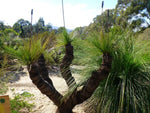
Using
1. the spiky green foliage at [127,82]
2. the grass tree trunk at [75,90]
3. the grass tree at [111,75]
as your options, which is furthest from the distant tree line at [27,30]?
the spiky green foliage at [127,82]

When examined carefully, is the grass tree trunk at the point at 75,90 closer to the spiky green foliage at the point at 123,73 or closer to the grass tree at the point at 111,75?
the grass tree at the point at 111,75

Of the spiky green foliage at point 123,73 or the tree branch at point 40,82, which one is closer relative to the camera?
the spiky green foliage at point 123,73

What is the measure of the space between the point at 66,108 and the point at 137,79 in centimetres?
116

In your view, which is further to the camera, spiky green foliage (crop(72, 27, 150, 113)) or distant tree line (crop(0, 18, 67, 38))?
distant tree line (crop(0, 18, 67, 38))

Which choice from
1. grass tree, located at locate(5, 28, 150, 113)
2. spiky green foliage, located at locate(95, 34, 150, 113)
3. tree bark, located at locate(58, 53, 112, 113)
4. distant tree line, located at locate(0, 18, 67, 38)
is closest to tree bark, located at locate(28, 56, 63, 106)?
grass tree, located at locate(5, 28, 150, 113)

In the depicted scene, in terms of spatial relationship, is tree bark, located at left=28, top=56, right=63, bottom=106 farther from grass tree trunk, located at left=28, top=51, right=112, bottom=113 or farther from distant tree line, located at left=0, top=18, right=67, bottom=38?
distant tree line, located at left=0, top=18, right=67, bottom=38

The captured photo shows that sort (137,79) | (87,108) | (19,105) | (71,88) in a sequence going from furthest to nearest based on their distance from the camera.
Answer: (19,105) → (87,108) → (71,88) → (137,79)

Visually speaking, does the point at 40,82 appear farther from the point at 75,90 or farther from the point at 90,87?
the point at 90,87

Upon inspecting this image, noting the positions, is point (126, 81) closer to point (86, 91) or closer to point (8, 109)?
point (86, 91)

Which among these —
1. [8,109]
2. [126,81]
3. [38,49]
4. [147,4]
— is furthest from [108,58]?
[147,4]

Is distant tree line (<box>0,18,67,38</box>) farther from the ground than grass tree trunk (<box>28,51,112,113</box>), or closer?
farther from the ground

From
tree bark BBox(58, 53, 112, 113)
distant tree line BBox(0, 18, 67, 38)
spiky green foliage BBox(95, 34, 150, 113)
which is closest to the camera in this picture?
tree bark BBox(58, 53, 112, 113)

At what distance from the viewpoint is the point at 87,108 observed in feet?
8.52

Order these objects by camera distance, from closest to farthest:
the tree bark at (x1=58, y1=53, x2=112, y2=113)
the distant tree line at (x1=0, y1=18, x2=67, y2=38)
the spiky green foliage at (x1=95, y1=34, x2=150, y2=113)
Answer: the tree bark at (x1=58, y1=53, x2=112, y2=113) < the spiky green foliage at (x1=95, y1=34, x2=150, y2=113) < the distant tree line at (x1=0, y1=18, x2=67, y2=38)
